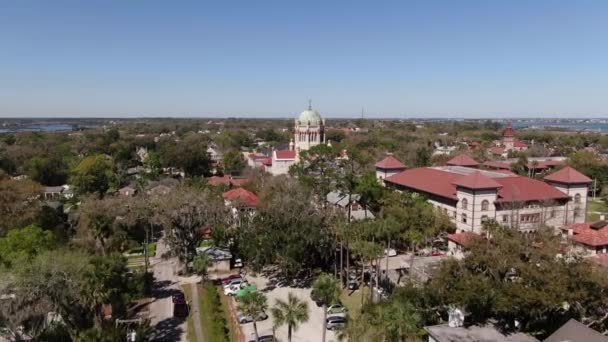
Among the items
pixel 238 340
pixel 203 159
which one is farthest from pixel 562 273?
pixel 203 159

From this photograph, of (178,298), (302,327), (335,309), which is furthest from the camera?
(178,298)

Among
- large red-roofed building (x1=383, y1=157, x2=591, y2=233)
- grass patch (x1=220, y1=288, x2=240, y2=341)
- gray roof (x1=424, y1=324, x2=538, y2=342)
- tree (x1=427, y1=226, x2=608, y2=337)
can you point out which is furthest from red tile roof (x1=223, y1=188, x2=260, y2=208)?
gray roof (x1=424, y1=324, x2=538, y2=342)

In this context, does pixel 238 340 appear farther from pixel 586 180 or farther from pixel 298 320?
pixel 586 180

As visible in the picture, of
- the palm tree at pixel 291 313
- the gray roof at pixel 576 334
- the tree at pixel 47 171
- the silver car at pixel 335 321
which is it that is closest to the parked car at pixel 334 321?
the silver car at pixel 335 321

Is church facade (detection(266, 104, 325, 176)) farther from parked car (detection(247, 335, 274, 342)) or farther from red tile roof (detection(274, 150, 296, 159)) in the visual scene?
parked car (detection(247, 335, 274, 342))

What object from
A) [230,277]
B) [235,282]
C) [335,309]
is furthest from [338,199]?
[335,309]

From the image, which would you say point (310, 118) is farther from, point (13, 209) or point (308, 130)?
point (13, 209)

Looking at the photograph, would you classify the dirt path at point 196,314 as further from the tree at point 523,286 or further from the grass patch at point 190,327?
the tree at point 523,286
